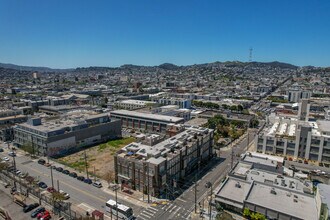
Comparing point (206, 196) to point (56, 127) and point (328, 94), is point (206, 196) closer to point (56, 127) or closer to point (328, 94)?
point (56, 127)

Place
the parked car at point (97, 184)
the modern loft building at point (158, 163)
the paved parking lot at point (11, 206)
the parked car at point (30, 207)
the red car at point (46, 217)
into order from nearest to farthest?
the red car at point (46, 217), the paved parking lot at point (11, 206), the parked car at point (30, 207), the modern loft building at point (158, 163), the parked car at point (97, 184)

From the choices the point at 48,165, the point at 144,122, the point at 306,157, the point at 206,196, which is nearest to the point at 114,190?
the point at 206,196

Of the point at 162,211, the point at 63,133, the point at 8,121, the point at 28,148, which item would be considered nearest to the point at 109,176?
the point at 162,211

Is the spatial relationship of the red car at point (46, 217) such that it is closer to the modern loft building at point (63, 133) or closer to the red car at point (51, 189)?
the red car at point (51, 189)

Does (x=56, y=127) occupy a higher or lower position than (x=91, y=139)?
higher

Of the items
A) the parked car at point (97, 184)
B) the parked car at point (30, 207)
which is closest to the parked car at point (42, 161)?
the parked car at point (97, 184)

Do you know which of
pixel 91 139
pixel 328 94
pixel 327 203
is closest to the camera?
pixel 327 203
